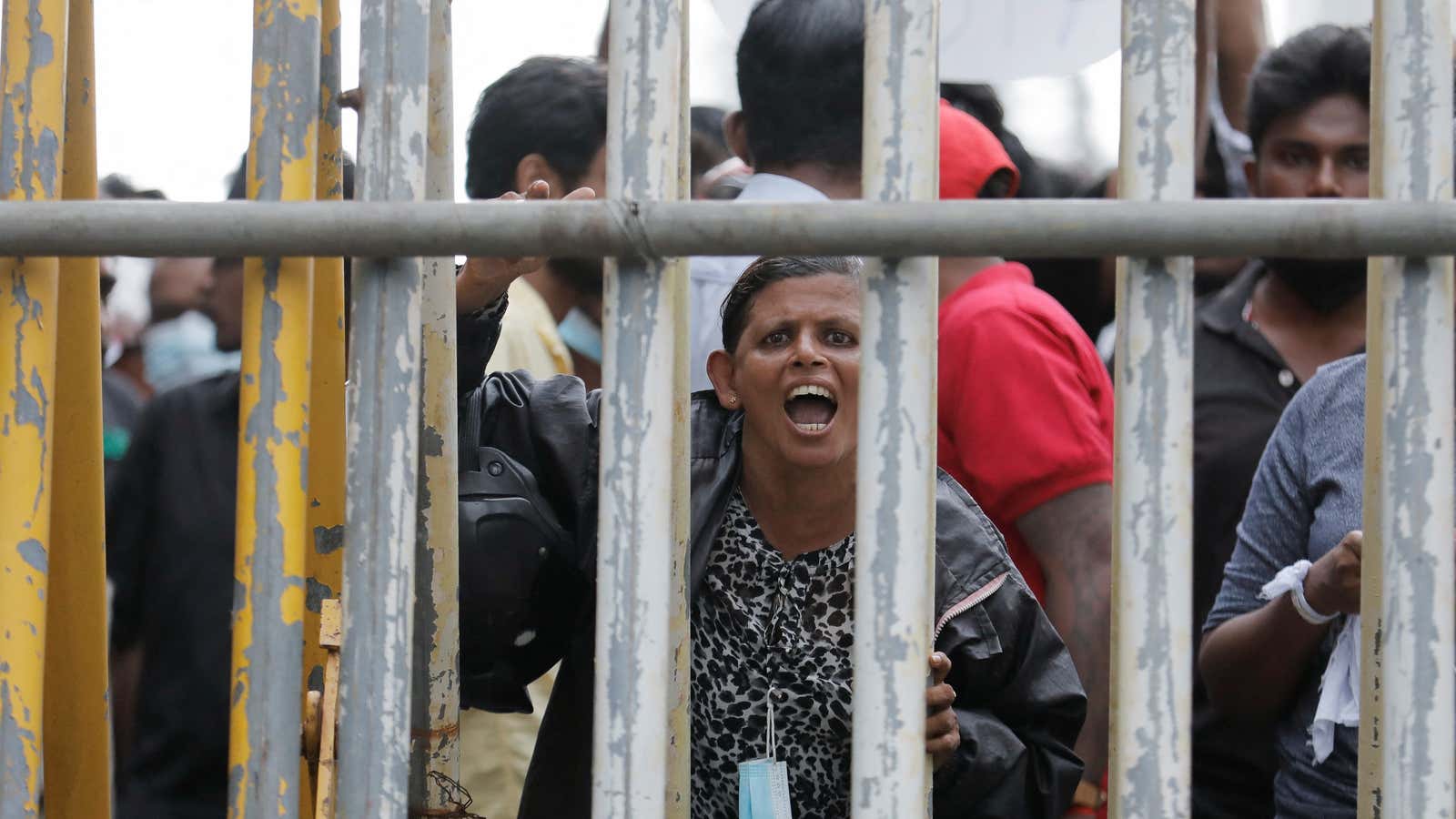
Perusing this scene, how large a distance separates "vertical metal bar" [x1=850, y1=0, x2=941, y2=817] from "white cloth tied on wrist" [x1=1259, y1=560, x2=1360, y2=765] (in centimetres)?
104

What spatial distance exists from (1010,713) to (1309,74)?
1.46 m

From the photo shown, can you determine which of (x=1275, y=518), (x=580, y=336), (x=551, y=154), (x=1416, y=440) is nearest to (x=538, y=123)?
(x=551, y=154)

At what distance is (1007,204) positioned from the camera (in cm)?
139

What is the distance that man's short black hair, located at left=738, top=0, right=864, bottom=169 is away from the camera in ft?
9.89

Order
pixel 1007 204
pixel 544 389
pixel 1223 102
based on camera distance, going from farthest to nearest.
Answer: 1. pixel 1223 102
2. pixel 544 389
3. pixel 1007 204

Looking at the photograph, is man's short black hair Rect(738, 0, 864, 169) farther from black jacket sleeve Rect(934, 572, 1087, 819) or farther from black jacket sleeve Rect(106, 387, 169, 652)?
black jacket sleeve Rect(106, 387, 169, 652)

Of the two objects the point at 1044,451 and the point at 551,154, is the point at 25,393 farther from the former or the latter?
the point at 551,154

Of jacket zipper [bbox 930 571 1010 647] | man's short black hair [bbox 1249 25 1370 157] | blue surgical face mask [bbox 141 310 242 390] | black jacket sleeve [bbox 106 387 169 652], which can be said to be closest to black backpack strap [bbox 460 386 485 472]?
jacket zipper [bbox 930 571 1010 647]

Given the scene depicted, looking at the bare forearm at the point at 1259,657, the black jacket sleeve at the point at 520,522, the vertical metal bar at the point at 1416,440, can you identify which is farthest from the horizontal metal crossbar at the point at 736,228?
the bare forearm at the point at 1259,657

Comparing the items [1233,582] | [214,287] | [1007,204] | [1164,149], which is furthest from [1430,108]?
[214,287]

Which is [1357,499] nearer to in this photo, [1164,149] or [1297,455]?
[1297,455]

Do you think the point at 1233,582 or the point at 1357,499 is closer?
the point at 1357,499

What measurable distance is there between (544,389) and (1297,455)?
42.9 inches

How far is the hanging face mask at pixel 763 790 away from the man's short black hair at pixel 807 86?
48.0 inches
